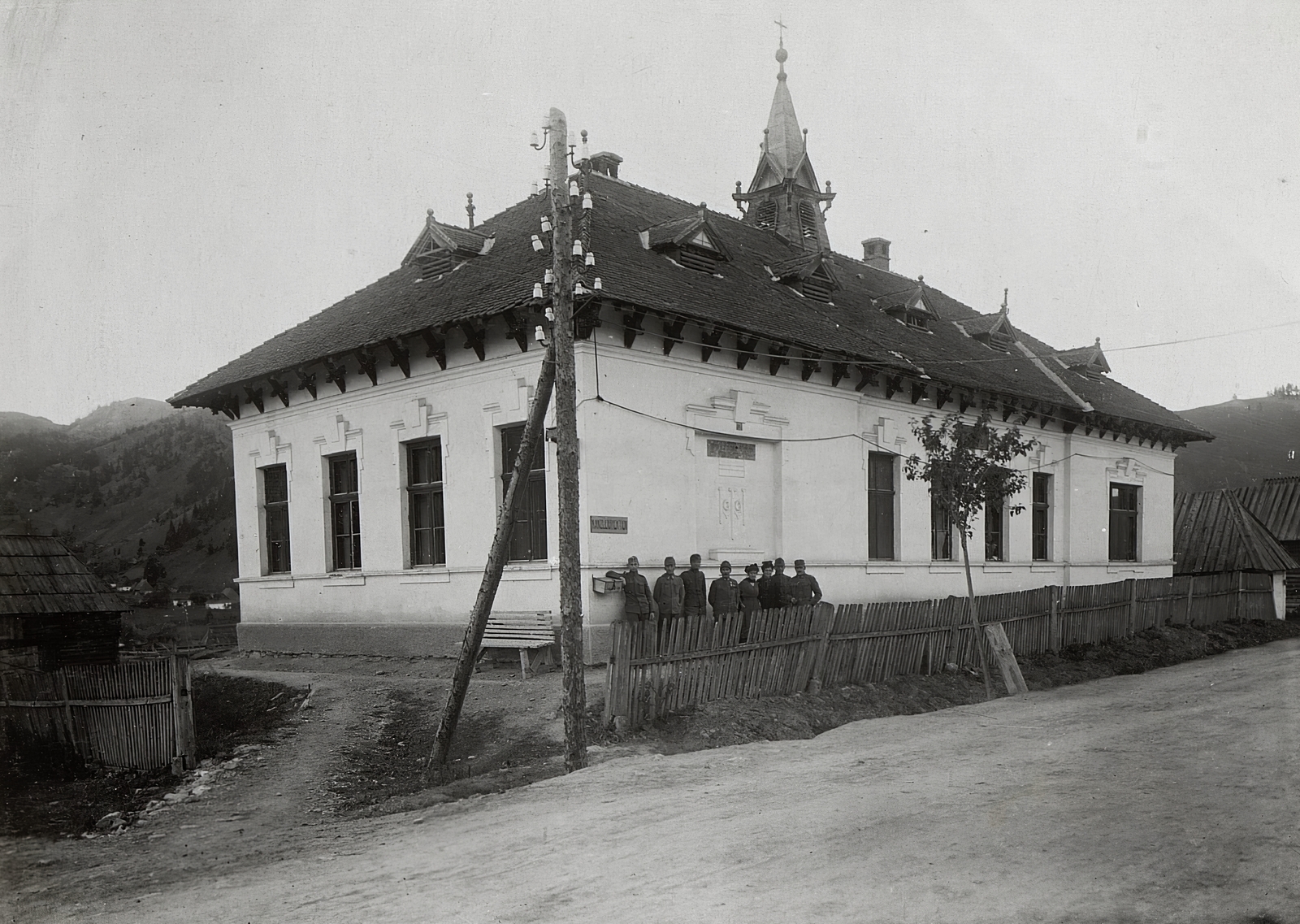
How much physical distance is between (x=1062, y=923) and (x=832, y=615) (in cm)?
818

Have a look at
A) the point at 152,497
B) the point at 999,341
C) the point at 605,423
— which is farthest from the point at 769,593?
the point at 152,497

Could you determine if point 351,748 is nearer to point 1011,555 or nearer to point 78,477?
point 1011,555

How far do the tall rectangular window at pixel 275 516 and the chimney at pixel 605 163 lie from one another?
869 cm

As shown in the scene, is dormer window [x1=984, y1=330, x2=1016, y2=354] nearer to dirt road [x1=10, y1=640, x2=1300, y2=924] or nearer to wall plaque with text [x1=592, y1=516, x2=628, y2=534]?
wall plaque with text [x1=592, y1=516, x2=628, y2=534]

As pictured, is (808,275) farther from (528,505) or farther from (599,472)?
(528,505)

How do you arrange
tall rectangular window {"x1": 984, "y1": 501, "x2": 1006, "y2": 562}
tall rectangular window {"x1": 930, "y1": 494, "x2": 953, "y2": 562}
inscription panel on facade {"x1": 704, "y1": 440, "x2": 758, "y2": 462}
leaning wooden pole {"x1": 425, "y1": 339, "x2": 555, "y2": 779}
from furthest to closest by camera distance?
tall rectangular window {"x1": 984, "y1": 501, "x2": 1006, "y2": 562}
tall rectangular window {"x1": 930, "y1": 494, "x2": 953, "y2": 562}
inscription panel on facade {"x1": 704, "y1": 440, "x2": 758, "y2": 462}
leaning wooden pole {"x1": 425, "y1": 339, "x2": 555, "y2": 779}

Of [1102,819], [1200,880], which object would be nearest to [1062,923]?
[1200,880]

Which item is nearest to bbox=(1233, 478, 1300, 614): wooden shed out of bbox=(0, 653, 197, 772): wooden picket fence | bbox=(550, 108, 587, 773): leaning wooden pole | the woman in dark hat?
the woman in dark hat

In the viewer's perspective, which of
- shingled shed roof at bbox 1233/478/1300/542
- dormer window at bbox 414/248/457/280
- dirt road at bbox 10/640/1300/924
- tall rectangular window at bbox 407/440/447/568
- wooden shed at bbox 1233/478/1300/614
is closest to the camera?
dirt road at bbox 10/640/1300/924

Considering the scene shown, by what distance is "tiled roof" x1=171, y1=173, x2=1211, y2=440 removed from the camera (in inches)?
571

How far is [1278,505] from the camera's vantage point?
34.4m

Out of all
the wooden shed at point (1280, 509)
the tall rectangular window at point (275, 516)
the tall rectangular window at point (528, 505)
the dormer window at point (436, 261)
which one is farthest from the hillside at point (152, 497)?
the wooden shed at point (1280, 509)

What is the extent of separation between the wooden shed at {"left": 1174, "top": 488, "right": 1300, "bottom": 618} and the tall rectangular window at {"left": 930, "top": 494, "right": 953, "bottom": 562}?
11.1 meters

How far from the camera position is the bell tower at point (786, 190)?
25.8 meters
